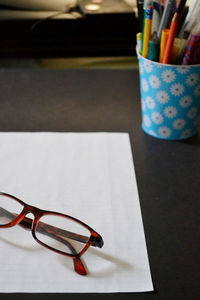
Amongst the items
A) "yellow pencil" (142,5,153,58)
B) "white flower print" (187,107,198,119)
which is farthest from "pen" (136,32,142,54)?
"white flower print" (187,107,198,119)

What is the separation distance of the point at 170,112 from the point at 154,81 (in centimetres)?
6

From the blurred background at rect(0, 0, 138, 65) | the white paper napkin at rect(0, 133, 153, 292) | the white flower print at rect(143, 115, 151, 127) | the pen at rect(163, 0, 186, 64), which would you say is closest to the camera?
the white paper napkin at rect(0, 133, 153, 292)

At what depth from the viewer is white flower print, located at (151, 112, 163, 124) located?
58 centimetres

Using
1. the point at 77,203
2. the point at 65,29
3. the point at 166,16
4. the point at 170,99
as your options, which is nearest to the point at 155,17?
the point at 166,16

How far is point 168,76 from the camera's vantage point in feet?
1.76

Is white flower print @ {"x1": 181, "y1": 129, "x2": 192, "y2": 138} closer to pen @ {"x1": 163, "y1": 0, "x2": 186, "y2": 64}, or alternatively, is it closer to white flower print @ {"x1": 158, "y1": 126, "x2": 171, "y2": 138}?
white flower print @ {"x1": 158, "y1": 126, "x2": 171, "y2": 138}

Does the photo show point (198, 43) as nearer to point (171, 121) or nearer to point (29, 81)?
point (171, 121)

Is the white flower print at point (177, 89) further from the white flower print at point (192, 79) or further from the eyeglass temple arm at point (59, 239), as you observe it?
the eyeglass temple arm at point (59, 239)

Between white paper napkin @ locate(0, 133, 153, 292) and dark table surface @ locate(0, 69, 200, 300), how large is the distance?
0.01 metres

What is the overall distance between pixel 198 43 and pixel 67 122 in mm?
266

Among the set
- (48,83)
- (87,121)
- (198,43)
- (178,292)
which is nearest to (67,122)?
(87,121)

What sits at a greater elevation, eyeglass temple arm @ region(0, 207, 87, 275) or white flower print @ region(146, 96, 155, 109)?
white flower print @ region(146, 96, 155, 109)

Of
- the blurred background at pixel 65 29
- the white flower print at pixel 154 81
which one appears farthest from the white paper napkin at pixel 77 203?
the blurred background at pixel 65 29

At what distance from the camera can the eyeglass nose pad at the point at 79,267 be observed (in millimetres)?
397
